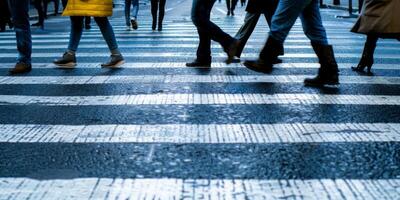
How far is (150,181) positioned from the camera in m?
3.17

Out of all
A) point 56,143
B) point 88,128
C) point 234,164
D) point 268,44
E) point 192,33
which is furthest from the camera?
point 192,33

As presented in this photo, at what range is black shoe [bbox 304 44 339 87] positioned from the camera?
6238 mm

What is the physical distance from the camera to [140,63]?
814cm

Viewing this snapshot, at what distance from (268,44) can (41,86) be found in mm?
2285

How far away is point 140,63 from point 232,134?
4.15 meters

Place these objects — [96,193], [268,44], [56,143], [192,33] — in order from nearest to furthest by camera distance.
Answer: [96,193] < [56,143] < [268,44] < [192,33]

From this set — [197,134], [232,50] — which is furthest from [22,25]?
[197,134]

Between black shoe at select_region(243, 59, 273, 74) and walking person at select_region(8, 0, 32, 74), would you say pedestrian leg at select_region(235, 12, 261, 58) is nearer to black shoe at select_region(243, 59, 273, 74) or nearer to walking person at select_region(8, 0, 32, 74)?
black shoe at select_region(243, 59, 273, 74)

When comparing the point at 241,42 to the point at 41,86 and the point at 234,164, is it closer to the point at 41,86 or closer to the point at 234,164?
the point at 41,86

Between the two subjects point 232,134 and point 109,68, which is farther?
point 109,68

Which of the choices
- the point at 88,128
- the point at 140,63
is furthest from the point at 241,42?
the point at 88,128

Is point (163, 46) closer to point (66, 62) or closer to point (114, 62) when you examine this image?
point (114, 62)

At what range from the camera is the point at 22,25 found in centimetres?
723

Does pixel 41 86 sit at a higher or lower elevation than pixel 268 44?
lower
